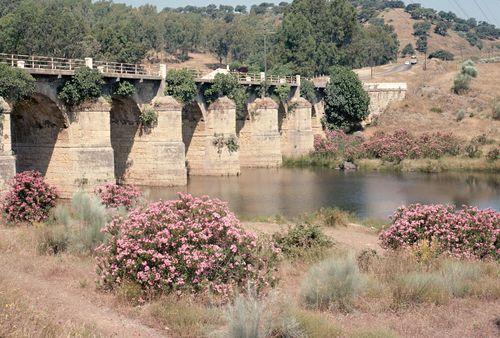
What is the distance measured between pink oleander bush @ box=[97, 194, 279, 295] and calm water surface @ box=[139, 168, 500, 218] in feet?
65.2

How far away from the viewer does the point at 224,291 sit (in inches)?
491

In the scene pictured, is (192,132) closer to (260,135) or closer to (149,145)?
(149,145)

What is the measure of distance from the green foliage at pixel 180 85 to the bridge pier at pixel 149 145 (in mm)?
1003

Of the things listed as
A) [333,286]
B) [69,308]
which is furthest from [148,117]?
[69,308]

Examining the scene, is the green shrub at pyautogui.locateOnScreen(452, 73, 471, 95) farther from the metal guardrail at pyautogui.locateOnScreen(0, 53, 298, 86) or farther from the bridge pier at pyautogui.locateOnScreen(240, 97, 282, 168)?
the bridge pier at pyautogui.locateOnScreen(240, 97, 282, 168)

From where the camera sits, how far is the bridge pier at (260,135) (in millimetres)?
57719

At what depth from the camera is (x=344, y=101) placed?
6675 centimetres

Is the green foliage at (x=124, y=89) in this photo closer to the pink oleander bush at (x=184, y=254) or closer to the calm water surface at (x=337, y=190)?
the calm water surface at (x=337, y=190)

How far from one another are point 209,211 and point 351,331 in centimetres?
405

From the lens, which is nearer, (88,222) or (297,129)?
(88,222)

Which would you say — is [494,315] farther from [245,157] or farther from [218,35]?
[218,35]

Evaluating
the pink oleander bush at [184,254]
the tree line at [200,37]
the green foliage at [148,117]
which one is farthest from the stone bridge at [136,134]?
the pink oleander bush at [184,254]

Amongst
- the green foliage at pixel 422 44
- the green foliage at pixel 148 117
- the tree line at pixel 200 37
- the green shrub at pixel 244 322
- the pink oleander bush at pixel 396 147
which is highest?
the green foliage at pixel 422 44

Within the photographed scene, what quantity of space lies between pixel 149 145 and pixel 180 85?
185 inches
